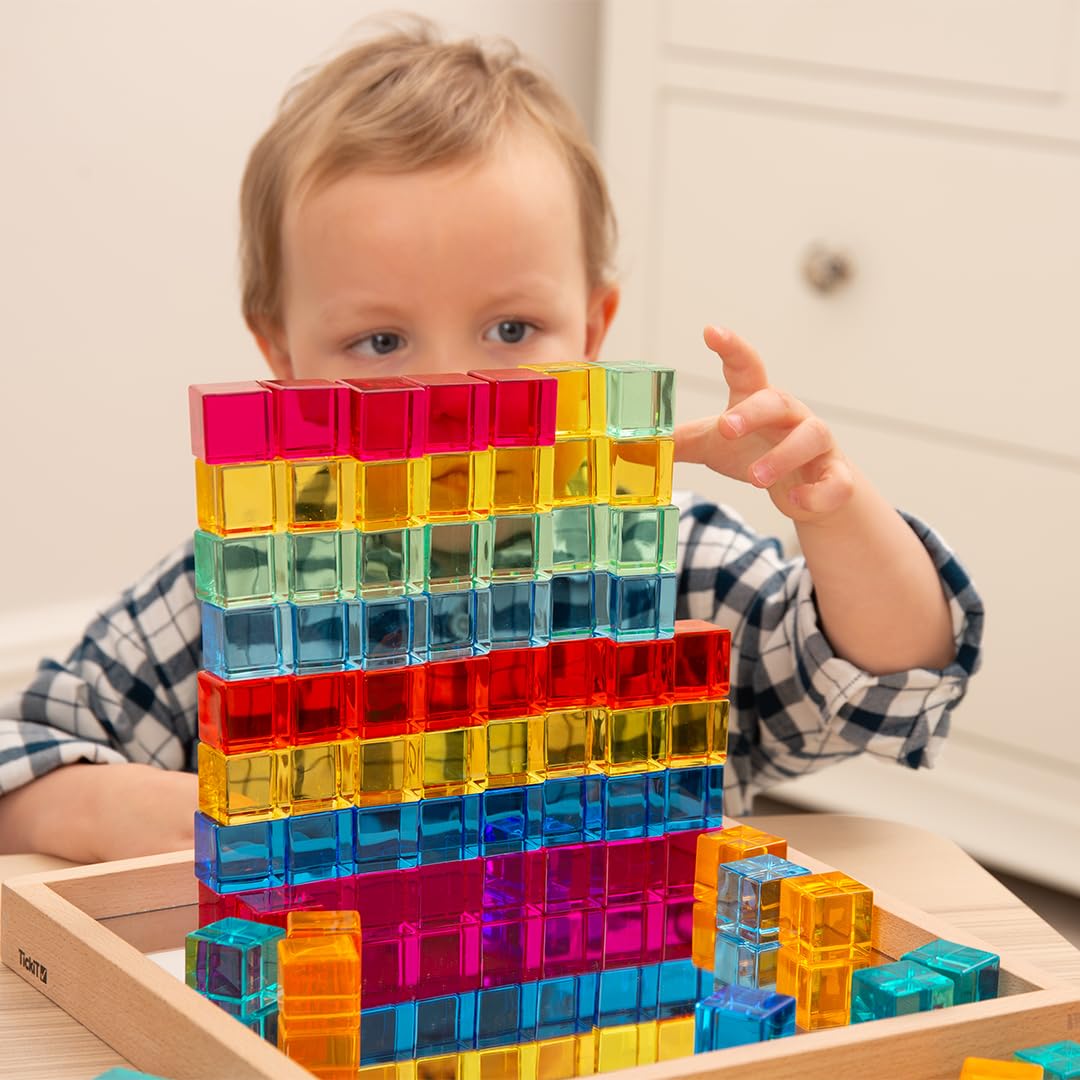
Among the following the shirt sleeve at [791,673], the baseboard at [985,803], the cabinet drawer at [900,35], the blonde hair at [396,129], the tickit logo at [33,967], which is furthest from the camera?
the baseboard at [985,803]

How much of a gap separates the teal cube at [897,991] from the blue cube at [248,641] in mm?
222

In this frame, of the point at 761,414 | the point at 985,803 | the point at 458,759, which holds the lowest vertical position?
the point at 985,803

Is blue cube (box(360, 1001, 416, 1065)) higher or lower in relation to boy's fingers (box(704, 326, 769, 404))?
lower

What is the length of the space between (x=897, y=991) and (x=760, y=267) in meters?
1.27

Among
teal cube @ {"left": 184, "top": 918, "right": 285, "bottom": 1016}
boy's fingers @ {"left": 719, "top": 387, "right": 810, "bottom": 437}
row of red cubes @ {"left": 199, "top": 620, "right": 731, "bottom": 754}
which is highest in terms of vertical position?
boy's fingers @ {"left": 719, "top": 387, "right": 810, "bottom": 437}

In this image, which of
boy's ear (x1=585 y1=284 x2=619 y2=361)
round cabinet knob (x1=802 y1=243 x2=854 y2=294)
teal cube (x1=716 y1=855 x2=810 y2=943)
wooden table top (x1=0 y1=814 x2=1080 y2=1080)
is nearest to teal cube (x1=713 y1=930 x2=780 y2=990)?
teal cube (x1=716 y1=855 x2=810 y2=943)

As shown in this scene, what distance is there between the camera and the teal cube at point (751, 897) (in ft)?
2.06

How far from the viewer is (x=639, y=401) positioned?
2.02ft

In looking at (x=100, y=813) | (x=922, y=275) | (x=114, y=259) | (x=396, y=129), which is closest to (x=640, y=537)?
(x=100, y=813)

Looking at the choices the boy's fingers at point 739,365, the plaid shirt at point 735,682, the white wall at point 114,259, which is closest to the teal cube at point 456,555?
the boy's fingers at point 739,365

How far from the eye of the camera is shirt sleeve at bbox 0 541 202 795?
94 cm

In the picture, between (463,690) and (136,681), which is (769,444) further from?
(136,681)

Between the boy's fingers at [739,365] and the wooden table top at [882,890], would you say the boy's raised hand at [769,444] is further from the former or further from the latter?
the wooden table top at [882,890]

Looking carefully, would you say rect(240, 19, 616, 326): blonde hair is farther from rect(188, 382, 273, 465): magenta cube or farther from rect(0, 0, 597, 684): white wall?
rect(0, 0, 597, 684): white wall
